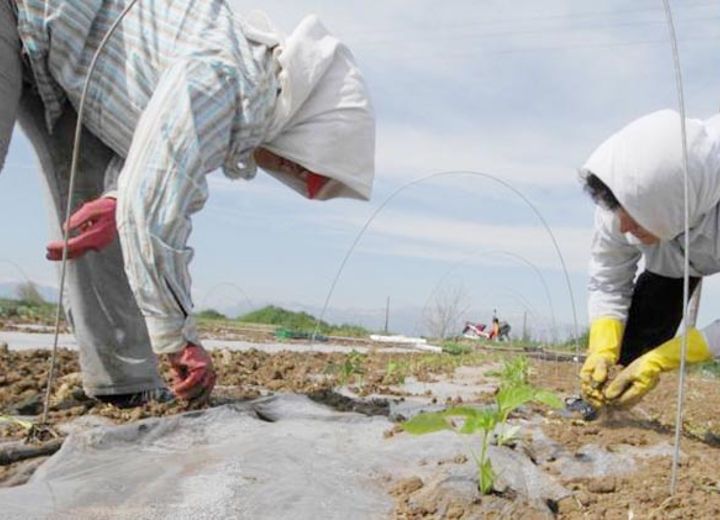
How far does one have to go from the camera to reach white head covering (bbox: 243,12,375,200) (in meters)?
2.19

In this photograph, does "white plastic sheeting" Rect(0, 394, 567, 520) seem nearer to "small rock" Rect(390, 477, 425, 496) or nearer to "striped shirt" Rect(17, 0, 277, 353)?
"small rock" Rect(390, 477, 425, 496)

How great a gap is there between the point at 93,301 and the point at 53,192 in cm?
36

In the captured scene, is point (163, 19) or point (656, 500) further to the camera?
point (163, 19)

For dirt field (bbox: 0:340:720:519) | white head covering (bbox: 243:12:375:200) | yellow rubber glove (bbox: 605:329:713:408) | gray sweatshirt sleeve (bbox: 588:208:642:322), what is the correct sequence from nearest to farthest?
1. dirt field (bbox: 0:340:720:519)
2. white head covering (bbox: 243:12:375:200)
3. yellow rubber glove (bbox: 605:329:713:408)
4. gray sweatshirt sleeve (bbox: 588:208:642:322)

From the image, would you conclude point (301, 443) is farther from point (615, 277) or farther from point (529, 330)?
point (529, 330)

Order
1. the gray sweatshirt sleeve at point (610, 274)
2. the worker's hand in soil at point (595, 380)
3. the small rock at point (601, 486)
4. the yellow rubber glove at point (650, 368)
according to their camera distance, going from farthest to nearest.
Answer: the gray sweatshirt sleeve at point (610, 274) < the worker's hand in soil at point (595, 380) < the yellow rubber glove at point (650, 368) < the small rock at point (601, 486)

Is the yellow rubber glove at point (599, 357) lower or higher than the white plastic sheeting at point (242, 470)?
higher

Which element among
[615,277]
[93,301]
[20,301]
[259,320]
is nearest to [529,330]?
[259,320]

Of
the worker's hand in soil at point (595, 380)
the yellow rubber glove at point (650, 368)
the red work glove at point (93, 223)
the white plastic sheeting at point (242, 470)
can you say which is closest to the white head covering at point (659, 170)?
the yellow rubber glove at point (650, 368)

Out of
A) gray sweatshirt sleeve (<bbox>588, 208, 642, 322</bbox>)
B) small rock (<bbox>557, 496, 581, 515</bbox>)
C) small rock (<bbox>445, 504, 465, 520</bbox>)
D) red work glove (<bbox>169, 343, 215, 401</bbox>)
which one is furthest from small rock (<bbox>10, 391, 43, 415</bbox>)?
gray sweatshirt sleeve (<bbox>588, 208, 642, 322</bbox>)

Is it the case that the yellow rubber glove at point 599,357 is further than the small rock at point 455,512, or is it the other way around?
the yellow rubber glove at point 599,357

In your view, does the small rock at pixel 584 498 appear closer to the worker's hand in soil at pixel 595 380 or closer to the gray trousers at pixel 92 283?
the worker's hand in soil at pixel 595 380

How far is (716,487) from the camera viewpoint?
5.94 feet

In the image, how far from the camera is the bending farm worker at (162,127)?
1987 millimetres
